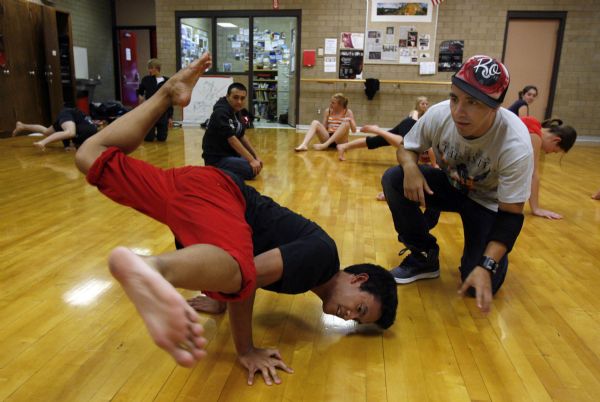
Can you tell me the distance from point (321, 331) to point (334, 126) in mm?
5068

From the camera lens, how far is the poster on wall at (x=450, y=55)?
8.31 meters

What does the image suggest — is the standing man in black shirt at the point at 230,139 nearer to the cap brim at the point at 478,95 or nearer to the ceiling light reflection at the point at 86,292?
the ceiling light reflection at the point at 86,292

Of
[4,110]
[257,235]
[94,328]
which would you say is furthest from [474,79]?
[4,110]

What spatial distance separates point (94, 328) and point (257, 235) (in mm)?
667

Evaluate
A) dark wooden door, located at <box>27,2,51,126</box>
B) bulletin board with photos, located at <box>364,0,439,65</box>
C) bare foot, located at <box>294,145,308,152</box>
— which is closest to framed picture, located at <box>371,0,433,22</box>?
bulletin board with photos, located at <box>364,0,439,65</box>

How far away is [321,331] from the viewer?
1.64 m

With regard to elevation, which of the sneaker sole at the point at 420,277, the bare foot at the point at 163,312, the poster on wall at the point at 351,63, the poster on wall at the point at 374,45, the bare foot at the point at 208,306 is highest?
the poster on wall at the point at 374,45

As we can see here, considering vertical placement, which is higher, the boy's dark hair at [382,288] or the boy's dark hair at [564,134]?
the boy's dark hair at [564,134]

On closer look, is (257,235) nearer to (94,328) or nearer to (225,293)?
(225,293)

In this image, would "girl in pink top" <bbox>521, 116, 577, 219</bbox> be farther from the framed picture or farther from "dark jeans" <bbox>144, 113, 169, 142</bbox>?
the framed picture

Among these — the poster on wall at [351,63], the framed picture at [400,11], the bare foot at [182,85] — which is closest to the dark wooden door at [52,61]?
the poster on wall at [351,63]

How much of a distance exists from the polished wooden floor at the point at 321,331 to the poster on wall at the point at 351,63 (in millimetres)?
6099

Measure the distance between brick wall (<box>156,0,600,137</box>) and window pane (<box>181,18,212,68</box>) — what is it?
0.29 meters

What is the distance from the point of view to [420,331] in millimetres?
1662
